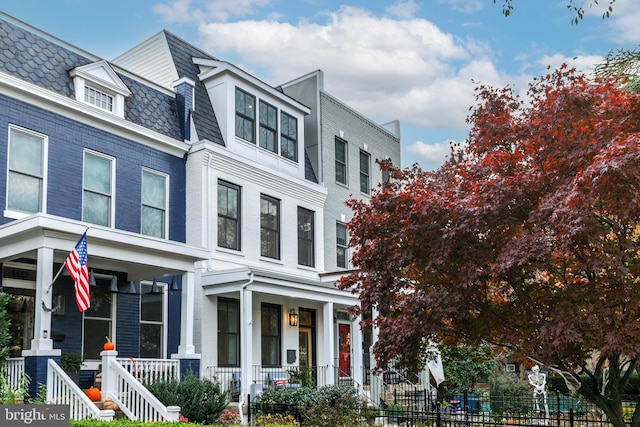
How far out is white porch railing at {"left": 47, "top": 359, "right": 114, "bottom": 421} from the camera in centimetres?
1104

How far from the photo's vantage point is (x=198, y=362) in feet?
49.1

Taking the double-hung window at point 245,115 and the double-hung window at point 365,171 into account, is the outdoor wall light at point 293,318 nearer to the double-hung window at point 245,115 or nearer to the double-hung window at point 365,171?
the double-hung window at point 245,115

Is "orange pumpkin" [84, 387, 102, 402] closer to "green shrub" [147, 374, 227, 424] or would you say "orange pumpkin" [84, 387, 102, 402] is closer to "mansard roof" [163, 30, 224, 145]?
"green shrub" [147, 374, 227, 424]

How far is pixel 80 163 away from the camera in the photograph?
49.5 ft

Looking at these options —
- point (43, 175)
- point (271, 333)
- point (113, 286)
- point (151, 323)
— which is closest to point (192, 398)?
point (113, 286)

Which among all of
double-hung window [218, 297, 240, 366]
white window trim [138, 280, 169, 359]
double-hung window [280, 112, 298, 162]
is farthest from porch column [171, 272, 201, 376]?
double-hung window [280, 112, 298, 162]

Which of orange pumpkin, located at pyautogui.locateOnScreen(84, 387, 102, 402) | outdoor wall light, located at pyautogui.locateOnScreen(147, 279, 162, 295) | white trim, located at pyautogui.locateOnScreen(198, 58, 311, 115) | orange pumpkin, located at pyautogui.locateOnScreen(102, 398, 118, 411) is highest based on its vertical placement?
white trim, located at pyautogui.locateOnScreen(198, 58, 311, 115)

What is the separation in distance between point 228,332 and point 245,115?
6081mm

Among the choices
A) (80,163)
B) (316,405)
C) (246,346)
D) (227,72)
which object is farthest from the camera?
(227,72)

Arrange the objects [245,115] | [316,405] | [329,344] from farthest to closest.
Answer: [245,115] → [329,344] → [316,405]

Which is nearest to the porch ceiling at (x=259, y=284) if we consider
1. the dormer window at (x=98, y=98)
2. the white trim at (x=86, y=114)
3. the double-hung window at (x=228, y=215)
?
the double-hung window at (x=228, y=215)

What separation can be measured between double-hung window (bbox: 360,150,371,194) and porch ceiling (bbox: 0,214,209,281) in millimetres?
10688

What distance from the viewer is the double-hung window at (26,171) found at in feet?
45.0

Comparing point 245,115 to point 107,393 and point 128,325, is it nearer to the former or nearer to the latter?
point 128,325
